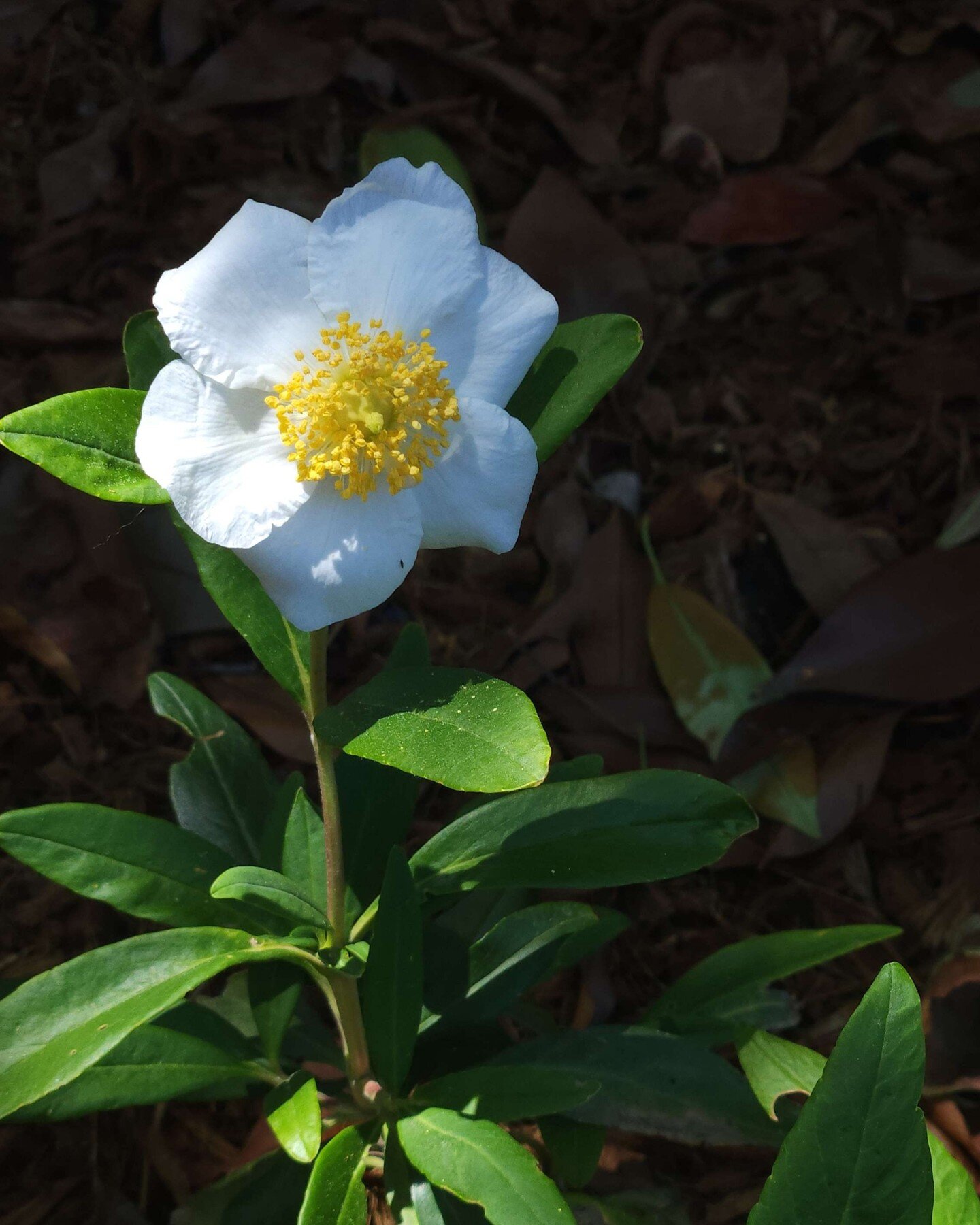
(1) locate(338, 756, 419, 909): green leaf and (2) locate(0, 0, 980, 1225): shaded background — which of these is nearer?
(1) locate(338, 756, 419, 909): green leaf

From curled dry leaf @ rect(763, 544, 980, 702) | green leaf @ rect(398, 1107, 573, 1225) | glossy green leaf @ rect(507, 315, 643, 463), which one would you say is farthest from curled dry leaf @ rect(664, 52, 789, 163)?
green leaf @ rect(398, 1107, 573, 1225)

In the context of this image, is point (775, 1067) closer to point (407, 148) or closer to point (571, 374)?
point (571, 374)

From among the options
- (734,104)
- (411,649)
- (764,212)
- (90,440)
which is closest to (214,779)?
(411,649)

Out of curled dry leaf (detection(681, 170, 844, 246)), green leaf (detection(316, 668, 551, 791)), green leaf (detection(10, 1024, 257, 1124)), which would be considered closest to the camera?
green leaf (detection(316, 668, 551, 791))

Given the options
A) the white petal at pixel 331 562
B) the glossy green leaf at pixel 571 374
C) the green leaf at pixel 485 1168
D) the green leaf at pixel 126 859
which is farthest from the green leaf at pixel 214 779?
the glossy green leaf at pixel 571 374

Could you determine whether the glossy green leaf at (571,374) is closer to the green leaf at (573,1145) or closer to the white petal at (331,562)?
the white petal at (331,562)

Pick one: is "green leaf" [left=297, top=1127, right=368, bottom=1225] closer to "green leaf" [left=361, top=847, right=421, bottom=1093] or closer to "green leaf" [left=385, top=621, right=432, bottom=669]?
"green leaf" [left=361, top=847, right=421, bottom=1093]

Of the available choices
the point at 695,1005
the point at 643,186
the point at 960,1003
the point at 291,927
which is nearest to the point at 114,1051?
the point at 291,927

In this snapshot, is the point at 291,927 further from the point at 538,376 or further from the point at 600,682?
the point at 600,682
